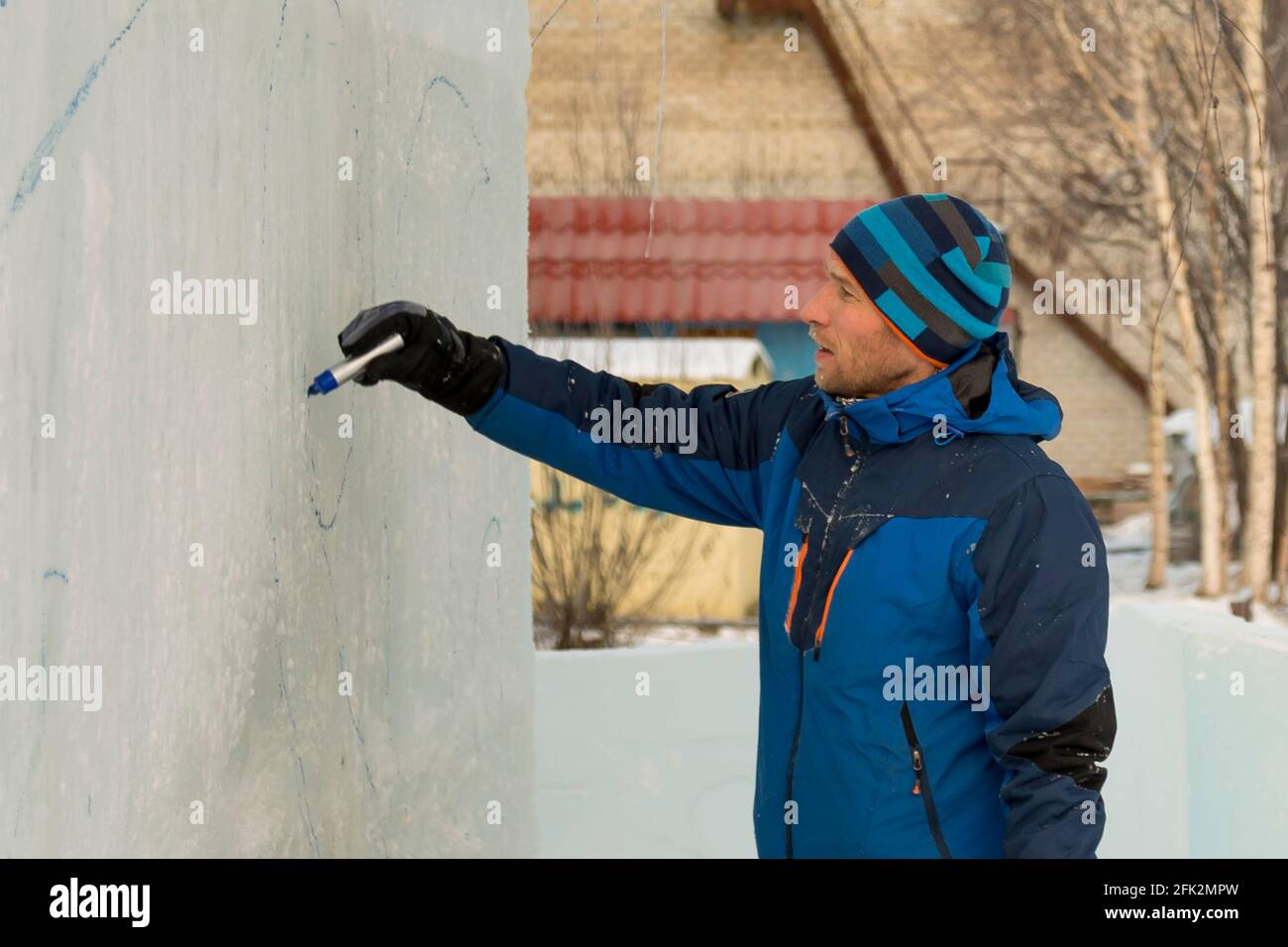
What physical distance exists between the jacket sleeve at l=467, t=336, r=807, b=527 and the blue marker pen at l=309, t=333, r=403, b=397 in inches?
9.6

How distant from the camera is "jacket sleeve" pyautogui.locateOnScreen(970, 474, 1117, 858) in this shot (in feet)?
5.44

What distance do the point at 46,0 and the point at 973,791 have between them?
127 centimetres

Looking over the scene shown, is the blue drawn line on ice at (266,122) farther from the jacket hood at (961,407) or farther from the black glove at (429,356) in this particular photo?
the jacket hood at (961,407)

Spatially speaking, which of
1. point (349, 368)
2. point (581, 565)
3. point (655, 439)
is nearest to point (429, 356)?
point (349, 368)

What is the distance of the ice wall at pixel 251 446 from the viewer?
48.0 inches

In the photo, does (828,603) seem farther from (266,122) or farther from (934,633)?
(266,122)

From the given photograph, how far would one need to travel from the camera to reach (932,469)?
180 centimetres

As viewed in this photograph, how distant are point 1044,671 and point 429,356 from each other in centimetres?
81
